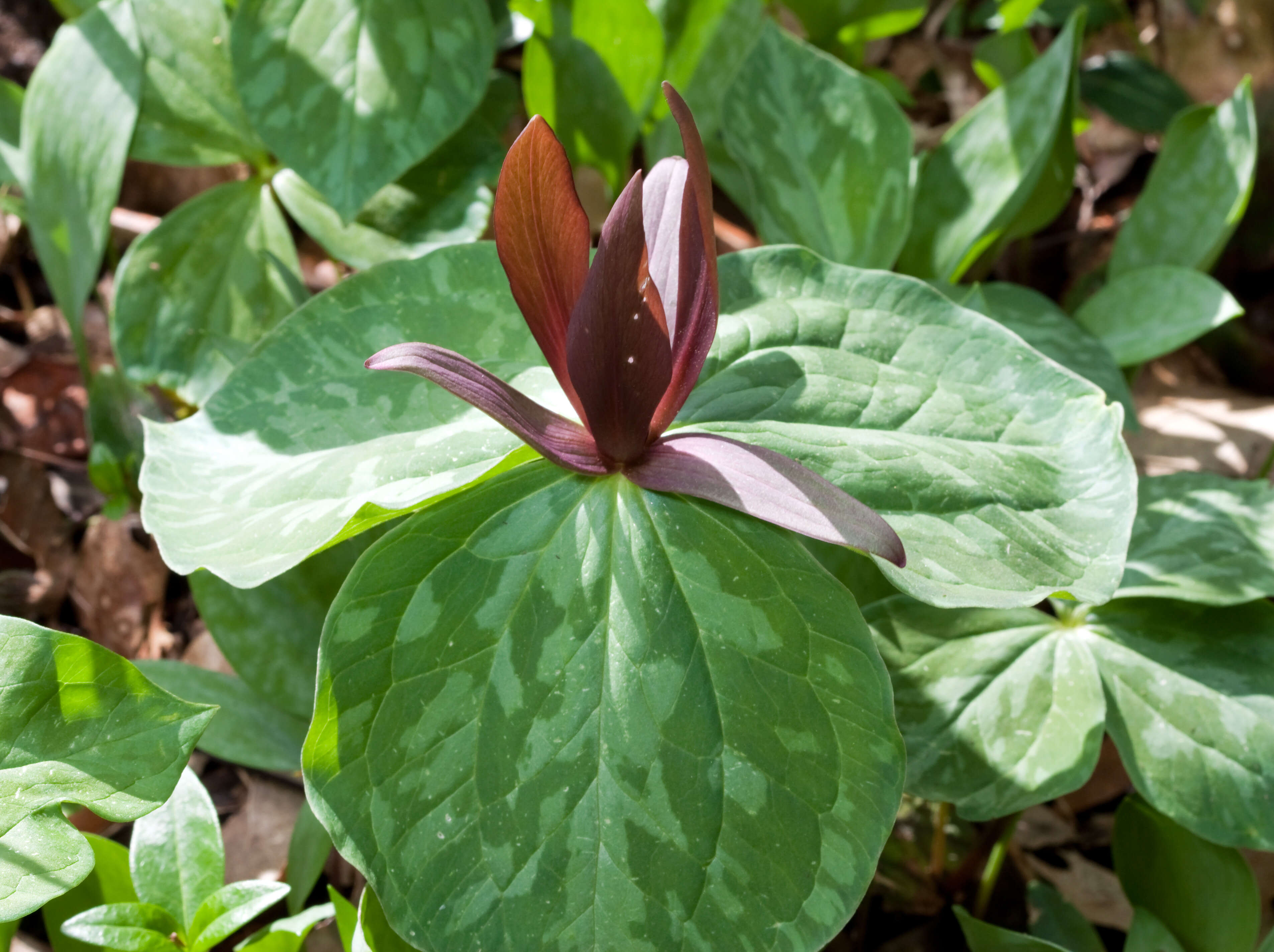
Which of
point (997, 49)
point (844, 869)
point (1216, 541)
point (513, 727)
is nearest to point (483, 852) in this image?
point (513, 727)

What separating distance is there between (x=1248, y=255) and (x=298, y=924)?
1.99 metres

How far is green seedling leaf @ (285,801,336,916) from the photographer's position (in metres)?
1.03

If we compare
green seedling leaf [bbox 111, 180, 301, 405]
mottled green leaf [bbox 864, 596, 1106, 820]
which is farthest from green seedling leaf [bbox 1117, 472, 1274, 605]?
green seedling leaf [bbox 111, 180, 301, 405]

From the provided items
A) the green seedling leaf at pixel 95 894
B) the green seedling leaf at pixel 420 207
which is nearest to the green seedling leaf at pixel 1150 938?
the green seedling leaf at pixel 95 894

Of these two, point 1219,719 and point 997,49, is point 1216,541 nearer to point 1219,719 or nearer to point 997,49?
point 1219,719

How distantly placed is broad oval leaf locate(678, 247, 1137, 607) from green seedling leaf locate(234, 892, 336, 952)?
1.79ft

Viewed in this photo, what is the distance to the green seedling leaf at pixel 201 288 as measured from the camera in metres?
1.36

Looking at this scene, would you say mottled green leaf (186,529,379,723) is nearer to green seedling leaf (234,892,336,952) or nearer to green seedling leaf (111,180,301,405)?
green seedling leaf (234,892,336,952)

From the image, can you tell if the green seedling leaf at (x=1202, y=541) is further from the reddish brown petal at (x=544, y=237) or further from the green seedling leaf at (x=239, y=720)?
the green seedling leaf at (x=239, y=720)

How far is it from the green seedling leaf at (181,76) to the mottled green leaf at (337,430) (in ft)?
2.03

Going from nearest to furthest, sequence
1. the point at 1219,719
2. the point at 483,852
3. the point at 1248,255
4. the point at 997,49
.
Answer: the point at 483,852, the point at 1219,719, the point at 997,49, the point at 1248,255

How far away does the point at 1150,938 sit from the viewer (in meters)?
1.01

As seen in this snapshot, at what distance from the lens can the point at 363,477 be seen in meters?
0.79

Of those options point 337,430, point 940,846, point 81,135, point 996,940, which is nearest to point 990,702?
point 996,940
